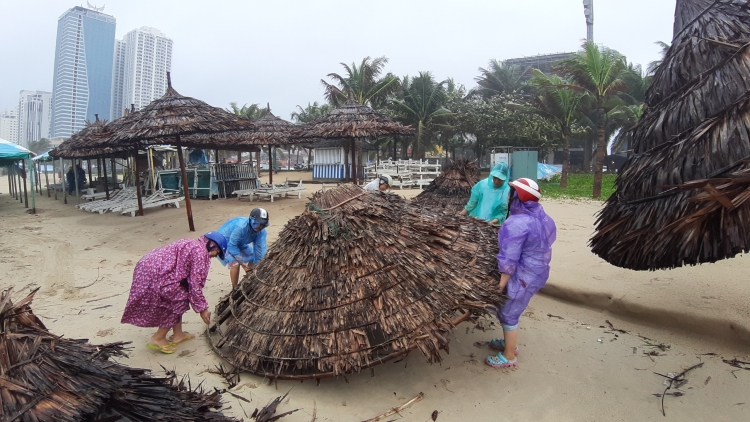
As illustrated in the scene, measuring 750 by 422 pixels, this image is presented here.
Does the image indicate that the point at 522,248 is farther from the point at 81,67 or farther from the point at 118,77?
the point at 118,77

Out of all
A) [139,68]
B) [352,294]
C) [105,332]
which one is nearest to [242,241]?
[105,332]

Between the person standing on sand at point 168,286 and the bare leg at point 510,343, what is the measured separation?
2610 millimetres

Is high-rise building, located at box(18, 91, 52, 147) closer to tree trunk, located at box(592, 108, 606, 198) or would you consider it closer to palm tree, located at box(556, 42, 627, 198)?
palm tree, located at box(556, 42, 627, 198)

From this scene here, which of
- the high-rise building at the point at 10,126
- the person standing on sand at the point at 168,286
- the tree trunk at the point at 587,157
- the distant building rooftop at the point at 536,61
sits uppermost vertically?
the distant building rooftop at the point at 536,61

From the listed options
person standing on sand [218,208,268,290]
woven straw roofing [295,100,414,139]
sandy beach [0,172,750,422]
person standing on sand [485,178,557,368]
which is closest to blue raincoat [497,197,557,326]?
person standing on sand [485,178,557,368]

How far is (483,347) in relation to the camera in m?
4.04

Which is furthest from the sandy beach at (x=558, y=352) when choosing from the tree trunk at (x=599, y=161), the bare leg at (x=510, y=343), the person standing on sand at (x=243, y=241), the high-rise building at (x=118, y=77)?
the high-rise building at (x=118, y=77)

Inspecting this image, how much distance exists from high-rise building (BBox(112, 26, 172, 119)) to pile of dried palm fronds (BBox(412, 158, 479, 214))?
32847mm

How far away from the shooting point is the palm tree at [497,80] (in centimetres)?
3100

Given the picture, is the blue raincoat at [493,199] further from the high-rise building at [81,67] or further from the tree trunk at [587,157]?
the high-rise building at [81,67]

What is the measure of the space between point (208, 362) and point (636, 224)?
3720 millimetres

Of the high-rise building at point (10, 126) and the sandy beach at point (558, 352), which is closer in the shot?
the sandy beach at point (558, 352)

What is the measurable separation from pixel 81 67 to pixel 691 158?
40978 millimetres

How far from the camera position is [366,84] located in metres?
23.8
